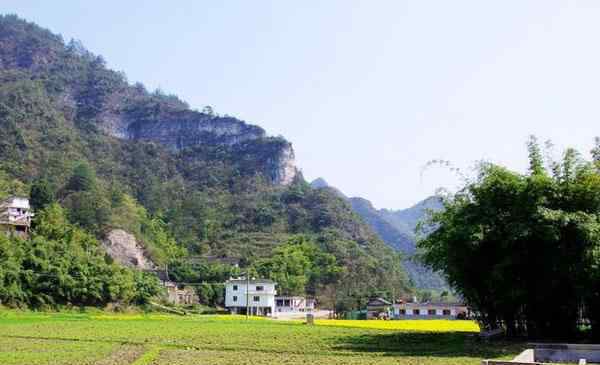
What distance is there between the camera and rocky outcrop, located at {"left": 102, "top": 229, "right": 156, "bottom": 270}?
93.4 meters

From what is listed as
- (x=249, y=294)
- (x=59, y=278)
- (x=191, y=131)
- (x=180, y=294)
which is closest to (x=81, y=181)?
(x=180, y=294)

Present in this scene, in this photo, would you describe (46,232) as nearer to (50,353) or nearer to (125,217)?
(125,217)

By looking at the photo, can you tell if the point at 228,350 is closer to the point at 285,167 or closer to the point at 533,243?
the point at 533,243

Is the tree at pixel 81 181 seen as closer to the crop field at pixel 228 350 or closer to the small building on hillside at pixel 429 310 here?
the small building on hillside at pixel 429 310

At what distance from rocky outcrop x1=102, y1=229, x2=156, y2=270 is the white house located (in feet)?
59.8

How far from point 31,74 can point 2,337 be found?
17022 centimetres

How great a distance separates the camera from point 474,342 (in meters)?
26.0

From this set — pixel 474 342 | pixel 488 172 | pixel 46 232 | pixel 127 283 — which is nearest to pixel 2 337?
pixel 474 342

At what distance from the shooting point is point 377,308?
79.7 meters

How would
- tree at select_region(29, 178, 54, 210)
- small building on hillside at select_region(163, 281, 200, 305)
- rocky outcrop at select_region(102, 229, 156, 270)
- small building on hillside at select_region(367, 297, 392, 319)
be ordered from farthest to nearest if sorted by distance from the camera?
rocky outcrop at select_region(102, 229, 156, 270) → tree at select_region(29, 178, 54, 210) → small building on hillside at select_region(163, 281, 200, 305) → small building on hillside at select_region(367, 297, 392, 319)

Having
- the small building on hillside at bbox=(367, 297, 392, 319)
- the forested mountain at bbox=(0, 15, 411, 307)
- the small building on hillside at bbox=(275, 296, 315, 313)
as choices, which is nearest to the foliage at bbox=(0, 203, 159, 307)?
the forested mountain at bbox=(0, 15, 411, 307)

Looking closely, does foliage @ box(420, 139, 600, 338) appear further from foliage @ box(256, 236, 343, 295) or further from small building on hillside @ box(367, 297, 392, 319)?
foliage @ box(256, 236, 343, 295)

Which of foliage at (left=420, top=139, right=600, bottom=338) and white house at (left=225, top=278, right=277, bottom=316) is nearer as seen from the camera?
foliage at (left=420, top=139, right=600, bottom=338)

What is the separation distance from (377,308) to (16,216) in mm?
42747
